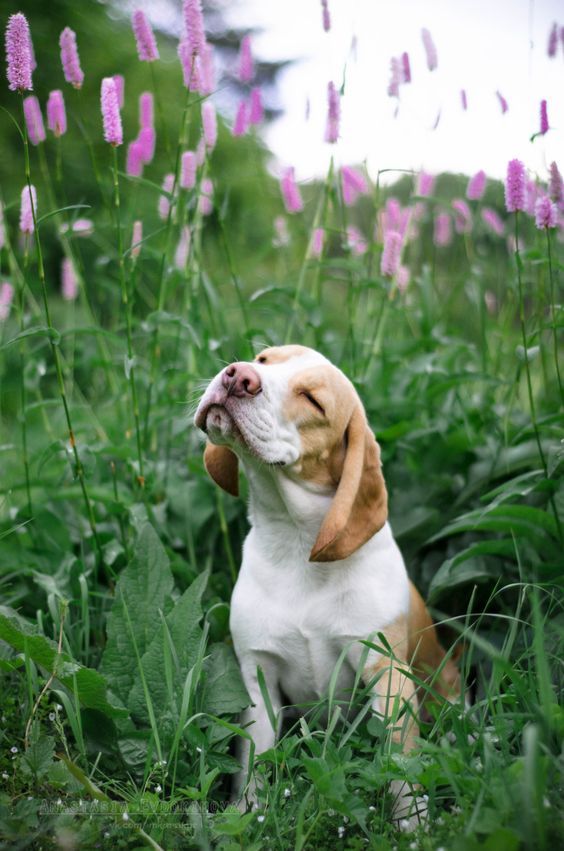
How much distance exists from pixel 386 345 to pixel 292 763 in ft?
8.13

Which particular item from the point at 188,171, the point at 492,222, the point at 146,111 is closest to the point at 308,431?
the point at 188,171

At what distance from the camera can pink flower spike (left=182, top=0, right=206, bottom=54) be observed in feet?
8.96

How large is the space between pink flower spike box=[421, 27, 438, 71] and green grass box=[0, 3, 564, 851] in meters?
0.60

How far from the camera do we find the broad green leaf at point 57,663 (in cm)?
234

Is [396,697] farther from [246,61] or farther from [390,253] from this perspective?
[246,61]

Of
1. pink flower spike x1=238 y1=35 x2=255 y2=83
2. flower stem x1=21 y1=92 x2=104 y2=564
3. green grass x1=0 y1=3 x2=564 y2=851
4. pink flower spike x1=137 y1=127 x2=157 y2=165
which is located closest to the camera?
green grass x1=0 y1=3 x2=564 y2=851

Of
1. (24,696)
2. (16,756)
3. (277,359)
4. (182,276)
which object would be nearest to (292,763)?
(16,756)

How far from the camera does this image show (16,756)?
2.33 metres

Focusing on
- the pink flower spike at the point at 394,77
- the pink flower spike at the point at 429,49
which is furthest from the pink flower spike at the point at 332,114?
the pink flower spike at the point at 429,49

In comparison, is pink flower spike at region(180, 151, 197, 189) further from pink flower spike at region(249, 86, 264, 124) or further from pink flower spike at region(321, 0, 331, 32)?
pink flower spike at region(321, 0, 331, 32)

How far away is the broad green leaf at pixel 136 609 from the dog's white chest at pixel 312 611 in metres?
0.28

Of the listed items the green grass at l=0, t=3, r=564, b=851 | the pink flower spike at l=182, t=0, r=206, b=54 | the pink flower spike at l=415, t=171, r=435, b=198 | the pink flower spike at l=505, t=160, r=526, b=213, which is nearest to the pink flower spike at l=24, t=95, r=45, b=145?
the green grass at l=0, t=3, r=564, b=851

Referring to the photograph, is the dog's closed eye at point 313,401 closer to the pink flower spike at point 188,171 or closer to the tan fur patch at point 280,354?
the tan fur patch at point 280,354

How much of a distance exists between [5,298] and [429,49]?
2130 millimetres
